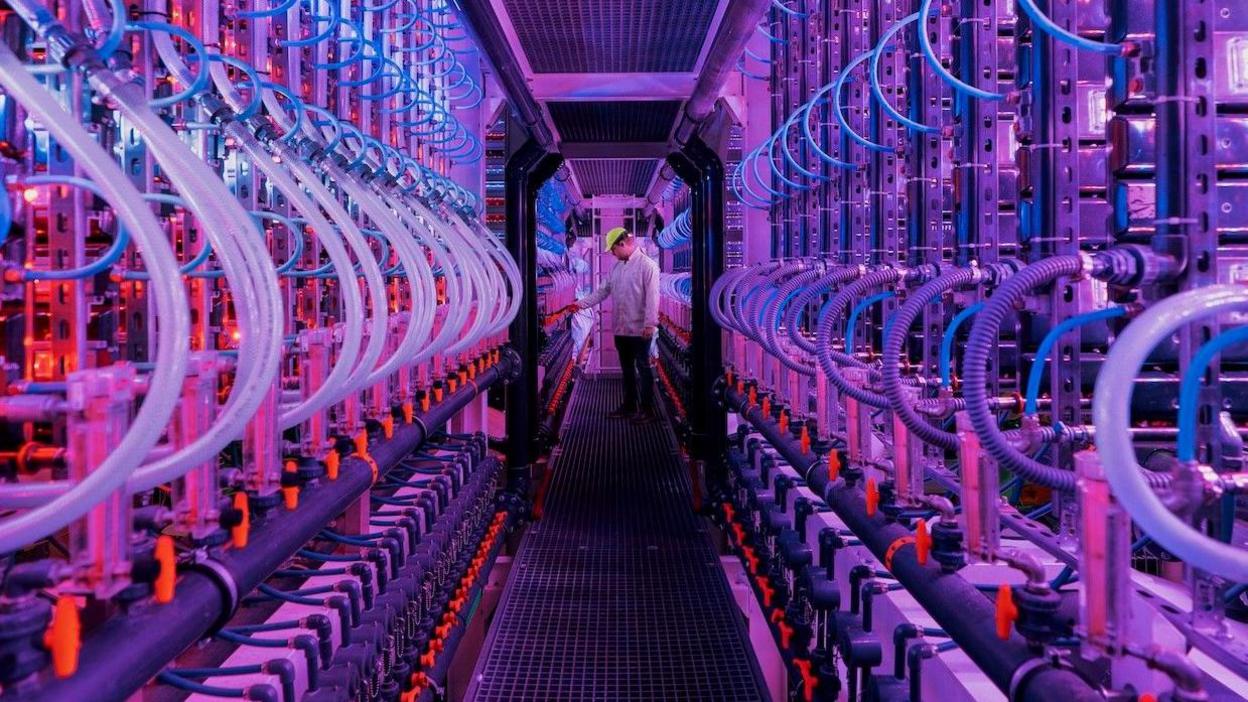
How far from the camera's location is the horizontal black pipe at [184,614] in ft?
4.63

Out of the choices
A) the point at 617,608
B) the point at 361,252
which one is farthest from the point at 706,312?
the point at 361,252

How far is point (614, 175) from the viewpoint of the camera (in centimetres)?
1203

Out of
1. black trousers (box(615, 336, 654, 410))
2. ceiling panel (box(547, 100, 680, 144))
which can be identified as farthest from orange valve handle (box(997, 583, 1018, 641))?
black trousers (box(615, 336, 654, 410))

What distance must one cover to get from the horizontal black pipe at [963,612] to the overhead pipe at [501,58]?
229 cm

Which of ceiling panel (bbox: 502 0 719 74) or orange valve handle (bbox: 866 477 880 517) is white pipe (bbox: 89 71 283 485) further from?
ceiling panel (bbox: 502 0 719 74)

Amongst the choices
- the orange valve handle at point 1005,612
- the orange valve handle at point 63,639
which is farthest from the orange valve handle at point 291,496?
the orange valve handle at point 1005,612

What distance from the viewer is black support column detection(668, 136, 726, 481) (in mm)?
6973

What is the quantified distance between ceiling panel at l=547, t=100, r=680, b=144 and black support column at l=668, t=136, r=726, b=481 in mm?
378

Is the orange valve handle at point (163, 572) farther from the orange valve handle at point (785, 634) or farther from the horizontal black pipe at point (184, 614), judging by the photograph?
the orange valve handle at point (785, 634)

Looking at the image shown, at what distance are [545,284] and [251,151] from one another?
661 centimetres

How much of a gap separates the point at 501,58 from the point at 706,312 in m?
2.91

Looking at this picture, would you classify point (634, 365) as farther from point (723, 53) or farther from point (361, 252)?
point (361, 252)

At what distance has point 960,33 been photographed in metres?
3.13

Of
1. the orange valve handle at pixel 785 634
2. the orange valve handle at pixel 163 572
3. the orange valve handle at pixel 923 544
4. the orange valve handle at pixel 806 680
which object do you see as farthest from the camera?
the orange valve handle at pixel 785 634
